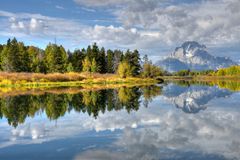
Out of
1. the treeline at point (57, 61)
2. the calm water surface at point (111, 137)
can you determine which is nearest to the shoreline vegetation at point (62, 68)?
the treeline at point (57, 61)

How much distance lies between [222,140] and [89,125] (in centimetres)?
944

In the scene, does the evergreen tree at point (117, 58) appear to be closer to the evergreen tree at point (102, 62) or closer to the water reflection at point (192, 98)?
the evergreen tree at point (102, 62)

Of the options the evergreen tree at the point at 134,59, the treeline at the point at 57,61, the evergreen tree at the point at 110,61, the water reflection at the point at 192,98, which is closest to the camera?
the water reflection at the point at 192,98

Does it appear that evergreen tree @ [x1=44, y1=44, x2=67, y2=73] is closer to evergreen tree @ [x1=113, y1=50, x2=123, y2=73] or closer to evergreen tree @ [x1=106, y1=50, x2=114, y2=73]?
evergreen tree @ [x1=106, y1=50, x2=114, y2=73]

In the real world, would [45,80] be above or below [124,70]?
below

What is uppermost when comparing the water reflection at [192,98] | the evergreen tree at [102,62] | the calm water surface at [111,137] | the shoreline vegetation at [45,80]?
the evergreen tree at [102,62]

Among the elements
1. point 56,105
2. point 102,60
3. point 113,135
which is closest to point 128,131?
point 113,135

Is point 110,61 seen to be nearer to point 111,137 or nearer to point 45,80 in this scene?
point 45,80

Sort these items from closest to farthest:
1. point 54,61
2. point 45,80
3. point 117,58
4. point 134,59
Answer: point 45,80 → point 54,61 → point 134,59 → point 117,58

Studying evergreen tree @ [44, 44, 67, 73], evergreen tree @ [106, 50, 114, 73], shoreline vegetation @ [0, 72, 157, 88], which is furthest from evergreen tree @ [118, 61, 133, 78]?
evergreen tree @ [106, 50, 114, 73]

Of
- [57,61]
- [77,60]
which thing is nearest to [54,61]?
[57,61]

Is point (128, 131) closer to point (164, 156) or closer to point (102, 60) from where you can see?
point (164, 156)

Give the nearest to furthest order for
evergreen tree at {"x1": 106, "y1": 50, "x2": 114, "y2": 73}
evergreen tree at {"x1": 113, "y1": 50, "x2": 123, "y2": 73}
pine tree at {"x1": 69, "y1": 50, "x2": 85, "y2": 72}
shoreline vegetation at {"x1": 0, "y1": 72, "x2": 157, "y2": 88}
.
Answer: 1. shoreline vegetation at {"x1": 0, "y1": 72, "x2": 157, "y2": 88}
2. pine tree at {"x1": 69, "y1": 50, "x2": 85, "y2": 72}
3. evergreen tree at {"x1": 106, "y1": 50, "x2": 114, "y2": 73}
4. evergreen tree at {"x1": 113, "y1": 50, "x2": 123, "y2": 73}

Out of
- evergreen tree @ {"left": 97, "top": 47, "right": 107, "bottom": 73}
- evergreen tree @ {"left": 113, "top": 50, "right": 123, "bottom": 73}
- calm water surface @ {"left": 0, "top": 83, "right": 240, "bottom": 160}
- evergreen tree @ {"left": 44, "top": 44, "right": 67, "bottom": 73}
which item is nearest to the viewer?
calm water surface @ {"left": 0, "top": 83, "right": 240, "bottom": 160}
